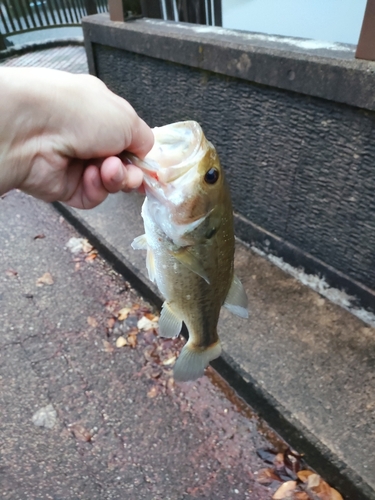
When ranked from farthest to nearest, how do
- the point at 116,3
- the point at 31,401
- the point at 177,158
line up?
the point at 116,3
the point at 31,401
the point at 177,158

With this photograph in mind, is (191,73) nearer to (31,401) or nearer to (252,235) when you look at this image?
(252,235)

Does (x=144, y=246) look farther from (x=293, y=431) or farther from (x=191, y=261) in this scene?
(x=293, y=431)

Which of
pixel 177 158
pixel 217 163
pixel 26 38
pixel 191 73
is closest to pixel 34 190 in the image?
pixel 177 158

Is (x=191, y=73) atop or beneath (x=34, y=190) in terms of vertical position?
beneath

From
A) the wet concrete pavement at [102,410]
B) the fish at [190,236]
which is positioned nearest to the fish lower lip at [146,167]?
the fish at [190,236]

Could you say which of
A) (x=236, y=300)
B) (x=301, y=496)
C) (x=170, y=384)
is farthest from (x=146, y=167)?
(x=301, y=496)

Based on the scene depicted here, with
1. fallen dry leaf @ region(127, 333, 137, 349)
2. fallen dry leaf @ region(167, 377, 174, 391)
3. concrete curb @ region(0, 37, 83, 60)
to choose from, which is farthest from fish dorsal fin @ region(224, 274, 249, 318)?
concrete curb @ region(0, 37, 83, 60)

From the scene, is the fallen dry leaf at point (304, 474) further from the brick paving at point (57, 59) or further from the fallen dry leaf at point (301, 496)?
the brick paving at point (57, 59)
